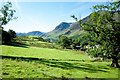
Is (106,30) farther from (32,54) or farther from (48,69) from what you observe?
(32,54)

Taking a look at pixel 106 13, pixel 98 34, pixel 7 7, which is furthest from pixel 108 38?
pixel 7 7

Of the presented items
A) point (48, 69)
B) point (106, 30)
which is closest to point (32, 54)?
point (106, 30)

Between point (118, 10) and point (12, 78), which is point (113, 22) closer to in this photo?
point (118, 10)

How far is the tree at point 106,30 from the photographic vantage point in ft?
161

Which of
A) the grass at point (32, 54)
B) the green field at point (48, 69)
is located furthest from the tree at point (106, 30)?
the grass at point (32, 54)

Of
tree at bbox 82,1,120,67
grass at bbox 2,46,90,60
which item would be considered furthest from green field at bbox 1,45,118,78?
grass at bbox 2,46,90,60

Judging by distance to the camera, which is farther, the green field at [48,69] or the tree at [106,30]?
the tree at [106,30]

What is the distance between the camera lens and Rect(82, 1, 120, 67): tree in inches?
1935

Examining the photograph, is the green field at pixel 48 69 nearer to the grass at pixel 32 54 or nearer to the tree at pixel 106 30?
the tree at pixel 106 30

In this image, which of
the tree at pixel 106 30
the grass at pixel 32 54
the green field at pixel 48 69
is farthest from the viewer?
the grass at pixel 32 54

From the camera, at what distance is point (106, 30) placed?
49656mm

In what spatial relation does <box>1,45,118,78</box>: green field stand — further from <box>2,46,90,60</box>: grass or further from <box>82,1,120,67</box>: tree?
<box>2,46,90,60</box>: grass

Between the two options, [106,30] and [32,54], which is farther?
[32,54]

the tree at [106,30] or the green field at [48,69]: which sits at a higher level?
the tree at [106,30]
